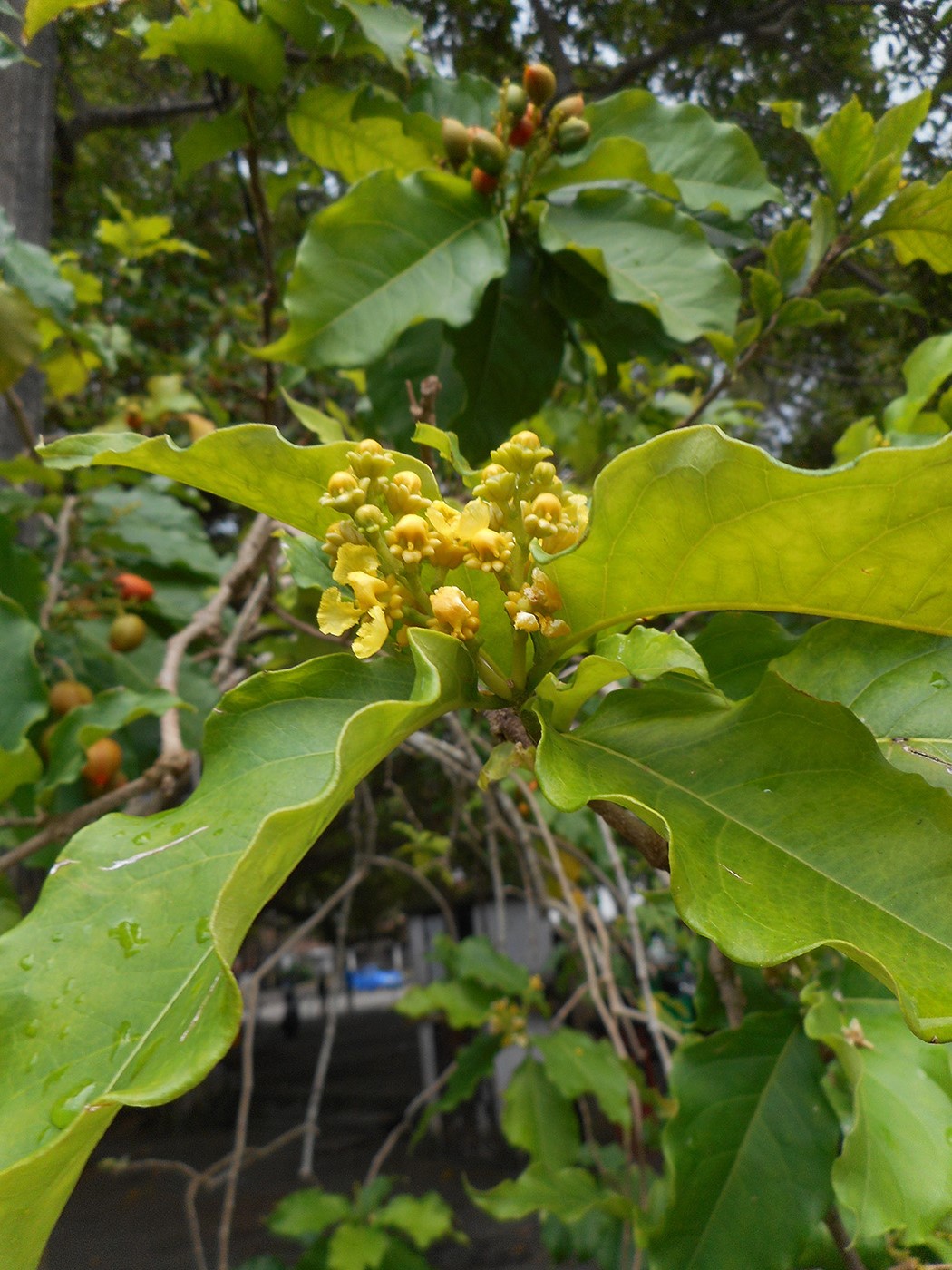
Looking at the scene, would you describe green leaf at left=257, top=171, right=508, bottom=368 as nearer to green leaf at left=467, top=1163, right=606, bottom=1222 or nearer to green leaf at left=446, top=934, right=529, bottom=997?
green leaf at left=467, top=1163, right=606, bottom=1222

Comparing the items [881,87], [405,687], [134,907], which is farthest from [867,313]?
[134,907]

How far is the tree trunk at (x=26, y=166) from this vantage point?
2012 mm

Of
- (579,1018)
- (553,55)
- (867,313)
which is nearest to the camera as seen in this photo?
(553,55)

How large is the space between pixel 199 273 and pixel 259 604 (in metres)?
2.72

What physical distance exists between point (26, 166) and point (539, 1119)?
262cm

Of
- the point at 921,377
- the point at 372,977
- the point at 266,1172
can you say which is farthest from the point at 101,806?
the point at 372,977

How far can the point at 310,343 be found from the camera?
109cm

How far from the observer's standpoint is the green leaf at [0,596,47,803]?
3.98 ft

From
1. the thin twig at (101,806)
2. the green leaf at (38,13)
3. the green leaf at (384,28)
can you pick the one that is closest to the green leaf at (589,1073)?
the thin twig at (101,806)

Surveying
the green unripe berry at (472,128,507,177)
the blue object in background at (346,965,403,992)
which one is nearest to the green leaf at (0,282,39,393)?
the green unripe berry at (472,128,507,177)

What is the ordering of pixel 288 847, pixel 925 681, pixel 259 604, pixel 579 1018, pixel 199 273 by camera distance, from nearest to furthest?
pixel 288 847
pixel 925 681
pixel 259 604
pixel 579 1018
pixel 199 273

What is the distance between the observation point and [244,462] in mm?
618

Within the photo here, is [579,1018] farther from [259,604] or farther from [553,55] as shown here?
[553,55]

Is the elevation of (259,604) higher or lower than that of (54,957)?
lower
